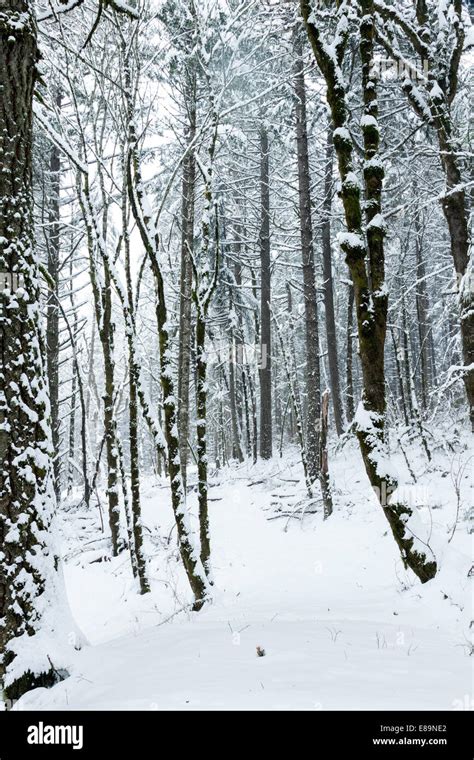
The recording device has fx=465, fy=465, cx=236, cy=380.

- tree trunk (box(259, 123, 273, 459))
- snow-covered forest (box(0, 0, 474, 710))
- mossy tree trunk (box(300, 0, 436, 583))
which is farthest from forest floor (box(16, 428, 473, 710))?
tree trunk (box(259, 123, 273, 459))

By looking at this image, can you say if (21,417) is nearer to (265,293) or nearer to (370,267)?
(370,267)

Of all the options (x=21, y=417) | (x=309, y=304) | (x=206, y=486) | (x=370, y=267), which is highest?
(x=309, y=304)

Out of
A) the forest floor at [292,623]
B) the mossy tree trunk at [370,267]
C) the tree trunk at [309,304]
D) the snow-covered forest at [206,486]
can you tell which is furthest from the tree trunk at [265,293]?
the mossy tree trunk at [370,267]

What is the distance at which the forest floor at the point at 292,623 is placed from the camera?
2221mm

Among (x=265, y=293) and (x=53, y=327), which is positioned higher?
(x=265, y=293)

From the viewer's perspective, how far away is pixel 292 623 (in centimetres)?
355

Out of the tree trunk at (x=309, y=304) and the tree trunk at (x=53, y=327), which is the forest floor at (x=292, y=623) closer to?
the tree trunk at (x=309, y=304)

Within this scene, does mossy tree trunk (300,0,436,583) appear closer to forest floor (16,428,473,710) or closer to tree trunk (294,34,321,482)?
forest floor (16,428,473,710)

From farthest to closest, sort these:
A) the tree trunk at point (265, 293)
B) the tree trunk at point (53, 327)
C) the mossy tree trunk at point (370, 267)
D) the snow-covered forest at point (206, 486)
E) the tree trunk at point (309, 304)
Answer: the tree trunk at point (265, 293) → the tree trunk at point (53, 327) → the tree trunk at point (309, 304) → the mossy tree trunk at point (370, 267) → the snow-covered forest at point (206, 486)

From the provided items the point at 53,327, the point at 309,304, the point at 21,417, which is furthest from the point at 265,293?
the point at 21,417

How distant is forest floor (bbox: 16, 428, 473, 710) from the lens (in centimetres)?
222

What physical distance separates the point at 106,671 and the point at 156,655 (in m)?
0.34
